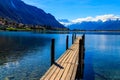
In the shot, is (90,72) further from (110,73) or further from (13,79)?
(13,79)

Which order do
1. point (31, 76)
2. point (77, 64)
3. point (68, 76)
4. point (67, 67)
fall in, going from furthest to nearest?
point (31, 76), point (77, 64), point (67, 67), point (68, 76)

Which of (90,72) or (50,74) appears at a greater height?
(50,74)

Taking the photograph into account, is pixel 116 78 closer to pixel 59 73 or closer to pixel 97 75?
pixel 97 75

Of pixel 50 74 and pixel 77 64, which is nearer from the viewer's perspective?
pixel 50 74

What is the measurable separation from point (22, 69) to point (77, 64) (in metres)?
10.0

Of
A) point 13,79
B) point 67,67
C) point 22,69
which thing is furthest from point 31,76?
point 67,67

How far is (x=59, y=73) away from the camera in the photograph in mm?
20672

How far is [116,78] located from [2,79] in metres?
14.1

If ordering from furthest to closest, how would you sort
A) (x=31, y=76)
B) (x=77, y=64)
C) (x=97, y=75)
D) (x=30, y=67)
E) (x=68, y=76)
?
(x=30, y=67) < (x=97, y=75) < (x=31, y=76) < (x=77, y=64) < (x=68, y=76)

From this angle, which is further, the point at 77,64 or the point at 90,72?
the point at 90,72

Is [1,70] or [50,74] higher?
[50,74]

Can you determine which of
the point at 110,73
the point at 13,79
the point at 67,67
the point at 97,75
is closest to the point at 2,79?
the point at 13,79

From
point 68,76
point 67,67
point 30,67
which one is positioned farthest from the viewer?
point 30,67

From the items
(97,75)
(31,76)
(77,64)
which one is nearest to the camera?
(77,64)
